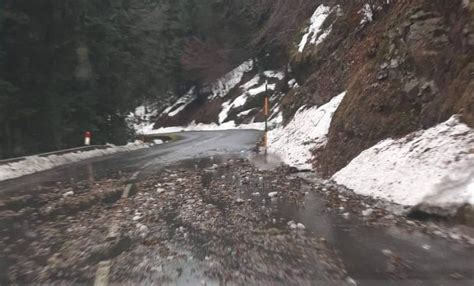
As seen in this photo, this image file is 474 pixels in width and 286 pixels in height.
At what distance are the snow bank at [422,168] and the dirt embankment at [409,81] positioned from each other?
408mm

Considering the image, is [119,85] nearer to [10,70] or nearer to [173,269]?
[10,70]

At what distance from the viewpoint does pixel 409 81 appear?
1219cm

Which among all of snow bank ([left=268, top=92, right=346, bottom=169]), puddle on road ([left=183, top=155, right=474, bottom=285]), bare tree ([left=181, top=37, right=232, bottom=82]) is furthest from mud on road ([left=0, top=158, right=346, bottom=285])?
bare tree ([left=181, top=37, right=232, bottom=82])

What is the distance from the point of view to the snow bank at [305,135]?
17516 millimetres

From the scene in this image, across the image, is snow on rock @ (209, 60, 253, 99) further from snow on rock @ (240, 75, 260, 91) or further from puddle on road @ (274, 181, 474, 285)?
puddle on road @ (274, 181, 474, 285)

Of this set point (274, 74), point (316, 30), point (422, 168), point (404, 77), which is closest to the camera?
point (422, 168)

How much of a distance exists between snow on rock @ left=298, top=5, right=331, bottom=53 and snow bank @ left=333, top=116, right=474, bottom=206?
19015 mm

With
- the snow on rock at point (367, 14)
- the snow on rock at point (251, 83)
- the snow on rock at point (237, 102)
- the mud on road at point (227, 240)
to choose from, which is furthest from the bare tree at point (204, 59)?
the mud on road at point (227, 240)

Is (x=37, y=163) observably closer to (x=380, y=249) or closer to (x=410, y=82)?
(x=410, y=82)

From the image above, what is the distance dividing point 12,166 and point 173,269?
14.3 meters

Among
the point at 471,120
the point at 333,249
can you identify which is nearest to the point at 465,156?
the point at 471,120

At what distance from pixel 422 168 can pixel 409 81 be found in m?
3.49

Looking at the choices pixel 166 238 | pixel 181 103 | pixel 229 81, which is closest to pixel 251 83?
pixel 229 81

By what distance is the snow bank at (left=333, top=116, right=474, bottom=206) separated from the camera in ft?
27.4
